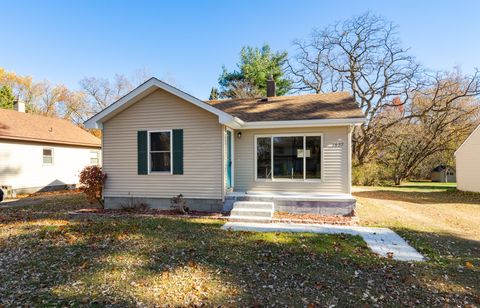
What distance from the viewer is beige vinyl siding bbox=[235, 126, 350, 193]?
947 centimetres

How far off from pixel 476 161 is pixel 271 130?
12.7 m

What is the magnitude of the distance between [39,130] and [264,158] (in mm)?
14447

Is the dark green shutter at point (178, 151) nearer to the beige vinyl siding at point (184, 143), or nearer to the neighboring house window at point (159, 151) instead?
the beige vinyl siding at point (184, 143)

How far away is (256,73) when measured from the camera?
2836cm

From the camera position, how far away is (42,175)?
15992mm

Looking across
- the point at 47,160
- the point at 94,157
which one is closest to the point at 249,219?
the point at 47,160

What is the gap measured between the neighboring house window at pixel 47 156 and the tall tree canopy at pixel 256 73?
17689 millimetres

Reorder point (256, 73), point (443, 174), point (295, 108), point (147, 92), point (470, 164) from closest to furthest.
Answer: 1. point (147, 92)
2. point (295, 108)
3. point (470, 164)
4. point (443, 174)
5. point (256, 73)

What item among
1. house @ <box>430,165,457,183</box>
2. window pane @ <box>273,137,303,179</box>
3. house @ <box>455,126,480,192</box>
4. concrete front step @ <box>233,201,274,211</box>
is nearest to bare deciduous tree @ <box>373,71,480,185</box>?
house @ <box>430,165,457,183</box>

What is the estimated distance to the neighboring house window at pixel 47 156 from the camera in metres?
16.2

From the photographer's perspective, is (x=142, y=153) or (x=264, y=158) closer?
(x=142, y=153)

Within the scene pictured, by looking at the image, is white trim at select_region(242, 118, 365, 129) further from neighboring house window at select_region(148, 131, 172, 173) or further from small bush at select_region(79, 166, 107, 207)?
small bush at select_region(79, 166, 107, 207)

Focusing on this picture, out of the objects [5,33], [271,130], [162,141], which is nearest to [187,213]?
[162,141]

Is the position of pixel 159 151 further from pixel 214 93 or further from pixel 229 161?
pixel 214 93
